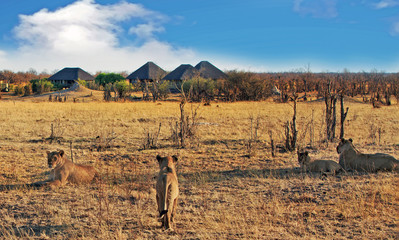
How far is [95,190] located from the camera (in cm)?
669

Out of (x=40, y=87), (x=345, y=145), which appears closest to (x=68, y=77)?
(x=40, y=87)

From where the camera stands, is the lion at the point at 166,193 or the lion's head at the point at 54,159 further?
the lion's head at the point at 54,159

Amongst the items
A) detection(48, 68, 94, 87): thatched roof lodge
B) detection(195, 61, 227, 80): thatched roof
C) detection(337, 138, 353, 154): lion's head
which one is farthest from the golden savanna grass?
detection(48, 68, 94, 87): thatched roof lodge

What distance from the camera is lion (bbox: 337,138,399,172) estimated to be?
780cm

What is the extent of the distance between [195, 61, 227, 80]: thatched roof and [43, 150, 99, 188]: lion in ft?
138

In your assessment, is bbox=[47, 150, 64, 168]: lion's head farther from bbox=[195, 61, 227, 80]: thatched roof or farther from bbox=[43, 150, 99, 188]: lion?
bbox=[195, 61, 227, 80]: thatched roof

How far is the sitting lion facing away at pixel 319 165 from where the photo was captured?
7918 millimetres

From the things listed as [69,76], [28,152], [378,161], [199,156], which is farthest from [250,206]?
[69,76]

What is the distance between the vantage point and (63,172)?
276 inches

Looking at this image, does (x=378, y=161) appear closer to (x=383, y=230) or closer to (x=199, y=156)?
(x=383, y=230)

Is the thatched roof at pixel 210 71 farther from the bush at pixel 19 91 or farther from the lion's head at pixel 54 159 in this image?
the lion's head at pixel 54 159

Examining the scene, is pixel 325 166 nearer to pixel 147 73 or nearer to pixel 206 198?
pixel 206 198

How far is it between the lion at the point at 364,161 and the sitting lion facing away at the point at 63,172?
5.77 m

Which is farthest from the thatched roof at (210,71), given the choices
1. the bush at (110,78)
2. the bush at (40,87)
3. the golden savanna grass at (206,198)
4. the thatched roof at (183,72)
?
the golden savanna grass at (206,198)
